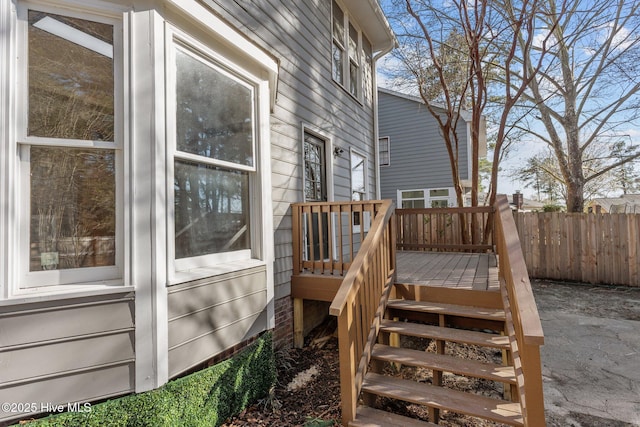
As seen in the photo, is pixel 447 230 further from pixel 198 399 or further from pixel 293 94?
pixel 198 399

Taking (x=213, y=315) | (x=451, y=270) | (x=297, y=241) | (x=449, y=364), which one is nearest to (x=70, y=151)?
(x=213, y=315)

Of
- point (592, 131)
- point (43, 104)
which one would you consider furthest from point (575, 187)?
point (43, 104)

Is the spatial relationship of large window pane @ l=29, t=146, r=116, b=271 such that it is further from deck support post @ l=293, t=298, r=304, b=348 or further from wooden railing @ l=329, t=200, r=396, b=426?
deck support post @ l=293, t=298, r=304, b=348

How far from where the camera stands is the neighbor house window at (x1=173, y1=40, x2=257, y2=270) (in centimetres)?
235

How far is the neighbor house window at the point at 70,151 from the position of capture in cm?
180

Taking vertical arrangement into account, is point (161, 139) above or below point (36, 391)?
above

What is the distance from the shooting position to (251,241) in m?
3.06

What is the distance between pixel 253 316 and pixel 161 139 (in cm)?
174

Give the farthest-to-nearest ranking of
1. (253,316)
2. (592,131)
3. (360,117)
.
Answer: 1. (592,131)
2. (360,117)
3. (253,316)

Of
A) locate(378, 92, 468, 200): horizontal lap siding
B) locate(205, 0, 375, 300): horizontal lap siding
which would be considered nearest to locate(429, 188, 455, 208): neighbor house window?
locate(378, 92, 468, 200): horizontal lap siding

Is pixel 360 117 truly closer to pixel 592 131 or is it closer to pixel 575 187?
pixel 575 187

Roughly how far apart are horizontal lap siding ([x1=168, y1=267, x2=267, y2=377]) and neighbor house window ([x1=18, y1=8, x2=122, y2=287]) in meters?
0.50

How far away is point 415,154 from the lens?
12.3m

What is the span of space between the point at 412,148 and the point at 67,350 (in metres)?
12.2
